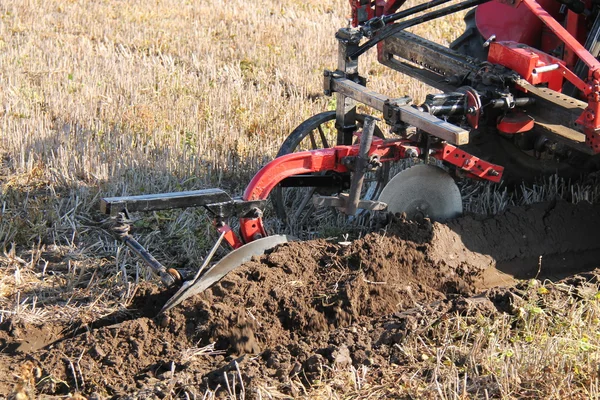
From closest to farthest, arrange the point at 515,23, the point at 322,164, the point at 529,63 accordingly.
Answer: the point at 322,164, the point at 529,63, the point at 515,23

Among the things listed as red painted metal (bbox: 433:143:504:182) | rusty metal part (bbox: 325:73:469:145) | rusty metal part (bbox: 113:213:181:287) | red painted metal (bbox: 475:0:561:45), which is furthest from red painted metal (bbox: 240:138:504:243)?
red painted metal (bbox: 475:0:561:45)

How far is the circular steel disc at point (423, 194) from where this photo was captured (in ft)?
14.5

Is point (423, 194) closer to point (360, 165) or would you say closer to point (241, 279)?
point (360, 165)

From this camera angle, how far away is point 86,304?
3906mm

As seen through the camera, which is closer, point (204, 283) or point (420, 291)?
point (204, 283)

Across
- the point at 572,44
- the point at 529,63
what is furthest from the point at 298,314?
the point at 572,44

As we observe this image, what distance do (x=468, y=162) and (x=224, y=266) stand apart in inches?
58.7

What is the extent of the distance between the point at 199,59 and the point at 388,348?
5235 mm

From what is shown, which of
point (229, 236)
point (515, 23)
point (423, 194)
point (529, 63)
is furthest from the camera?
point (515, 23)

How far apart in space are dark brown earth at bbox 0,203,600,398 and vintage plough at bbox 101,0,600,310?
0.19 meters

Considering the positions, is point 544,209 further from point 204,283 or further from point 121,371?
point 121,371

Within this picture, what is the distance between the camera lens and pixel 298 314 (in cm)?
369

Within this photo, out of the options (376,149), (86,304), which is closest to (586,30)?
(376,149)

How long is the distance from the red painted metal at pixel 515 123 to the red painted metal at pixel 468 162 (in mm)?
218
